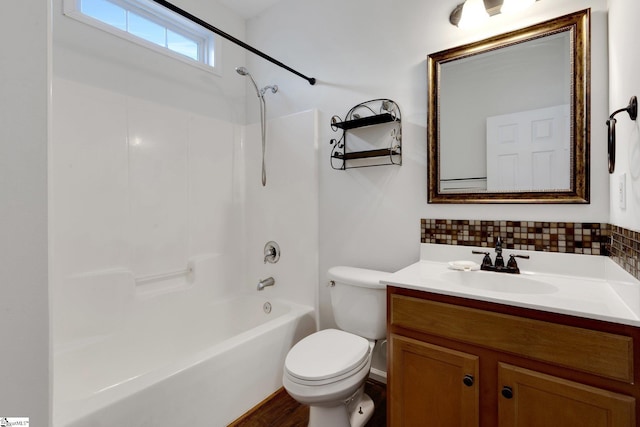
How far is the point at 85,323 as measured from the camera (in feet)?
→ 5.71

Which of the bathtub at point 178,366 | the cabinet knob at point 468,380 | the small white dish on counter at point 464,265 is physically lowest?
the bathtub at point 178,366

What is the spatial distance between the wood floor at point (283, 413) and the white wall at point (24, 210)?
4.20 ft

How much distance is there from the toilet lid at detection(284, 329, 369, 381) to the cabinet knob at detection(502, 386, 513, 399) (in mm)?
593

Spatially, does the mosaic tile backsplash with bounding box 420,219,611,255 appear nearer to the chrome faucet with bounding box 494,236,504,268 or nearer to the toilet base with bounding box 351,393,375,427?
the chrome faucet with bounding box 494,236,504,268

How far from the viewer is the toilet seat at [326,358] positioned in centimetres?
132

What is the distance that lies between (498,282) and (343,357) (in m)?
0.81

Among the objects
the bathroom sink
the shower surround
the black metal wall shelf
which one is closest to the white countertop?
the bathroom sink

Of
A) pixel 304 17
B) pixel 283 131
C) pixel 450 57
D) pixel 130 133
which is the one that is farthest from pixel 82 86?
pixel 450 57

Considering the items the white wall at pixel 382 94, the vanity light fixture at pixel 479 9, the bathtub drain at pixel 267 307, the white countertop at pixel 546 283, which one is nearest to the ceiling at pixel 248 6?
the white wall at pixel 382 94

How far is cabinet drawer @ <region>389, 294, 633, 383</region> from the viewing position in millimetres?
899

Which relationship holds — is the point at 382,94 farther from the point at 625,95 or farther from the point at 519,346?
the point at 519,346

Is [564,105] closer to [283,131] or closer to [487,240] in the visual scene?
[487,240]

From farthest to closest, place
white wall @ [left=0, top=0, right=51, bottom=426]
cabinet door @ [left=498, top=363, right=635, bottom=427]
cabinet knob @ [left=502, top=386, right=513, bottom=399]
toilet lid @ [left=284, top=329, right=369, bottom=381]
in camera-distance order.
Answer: toilet lid @ [left=284, top=329, right=369, bottom=381] < cabinet knob @ [left=502, top=386, right=513, bottom=399] < cabinet door @ [left=498, top=363, right=635, bottom=427] < white wall @ [left=0, top=0, right=51, bottom=426]

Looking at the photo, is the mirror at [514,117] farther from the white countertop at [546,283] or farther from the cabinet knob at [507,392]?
the cabinet knob at [507,392]
